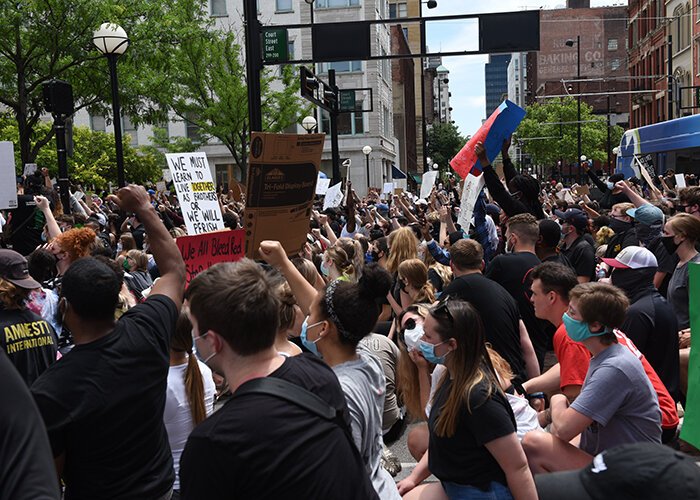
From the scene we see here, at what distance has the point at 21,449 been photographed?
1.82 m

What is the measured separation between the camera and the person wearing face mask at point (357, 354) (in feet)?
10.0

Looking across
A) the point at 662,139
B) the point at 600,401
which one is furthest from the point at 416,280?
the point at 662,139

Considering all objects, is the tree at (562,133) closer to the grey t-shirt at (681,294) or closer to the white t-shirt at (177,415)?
the grey t-shirt at (681,294)

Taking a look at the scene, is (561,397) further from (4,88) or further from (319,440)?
(4,88)

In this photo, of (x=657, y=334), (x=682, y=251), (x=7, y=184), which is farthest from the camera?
(x=7, y=184)

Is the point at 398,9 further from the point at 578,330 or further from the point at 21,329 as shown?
the point at 21,329

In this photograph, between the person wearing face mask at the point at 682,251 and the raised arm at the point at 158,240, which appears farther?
the person wearing face mask at the point at 682,251

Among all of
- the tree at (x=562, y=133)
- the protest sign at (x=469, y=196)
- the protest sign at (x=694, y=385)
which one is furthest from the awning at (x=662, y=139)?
the tree at (x=562, y=133)

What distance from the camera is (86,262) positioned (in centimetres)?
331

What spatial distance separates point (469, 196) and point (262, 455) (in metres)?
7.08

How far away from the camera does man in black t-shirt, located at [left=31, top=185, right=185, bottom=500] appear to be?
2.98 metres

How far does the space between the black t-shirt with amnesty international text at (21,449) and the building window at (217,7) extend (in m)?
56.4

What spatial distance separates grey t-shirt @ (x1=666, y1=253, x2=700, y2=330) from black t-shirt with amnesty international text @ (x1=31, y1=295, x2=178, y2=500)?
4980 mm

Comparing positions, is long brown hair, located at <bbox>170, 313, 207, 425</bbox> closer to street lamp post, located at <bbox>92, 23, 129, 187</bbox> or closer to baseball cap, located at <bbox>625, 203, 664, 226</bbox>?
baseball cap, located at <bbox>625, 203, 664, 226</bbox>
